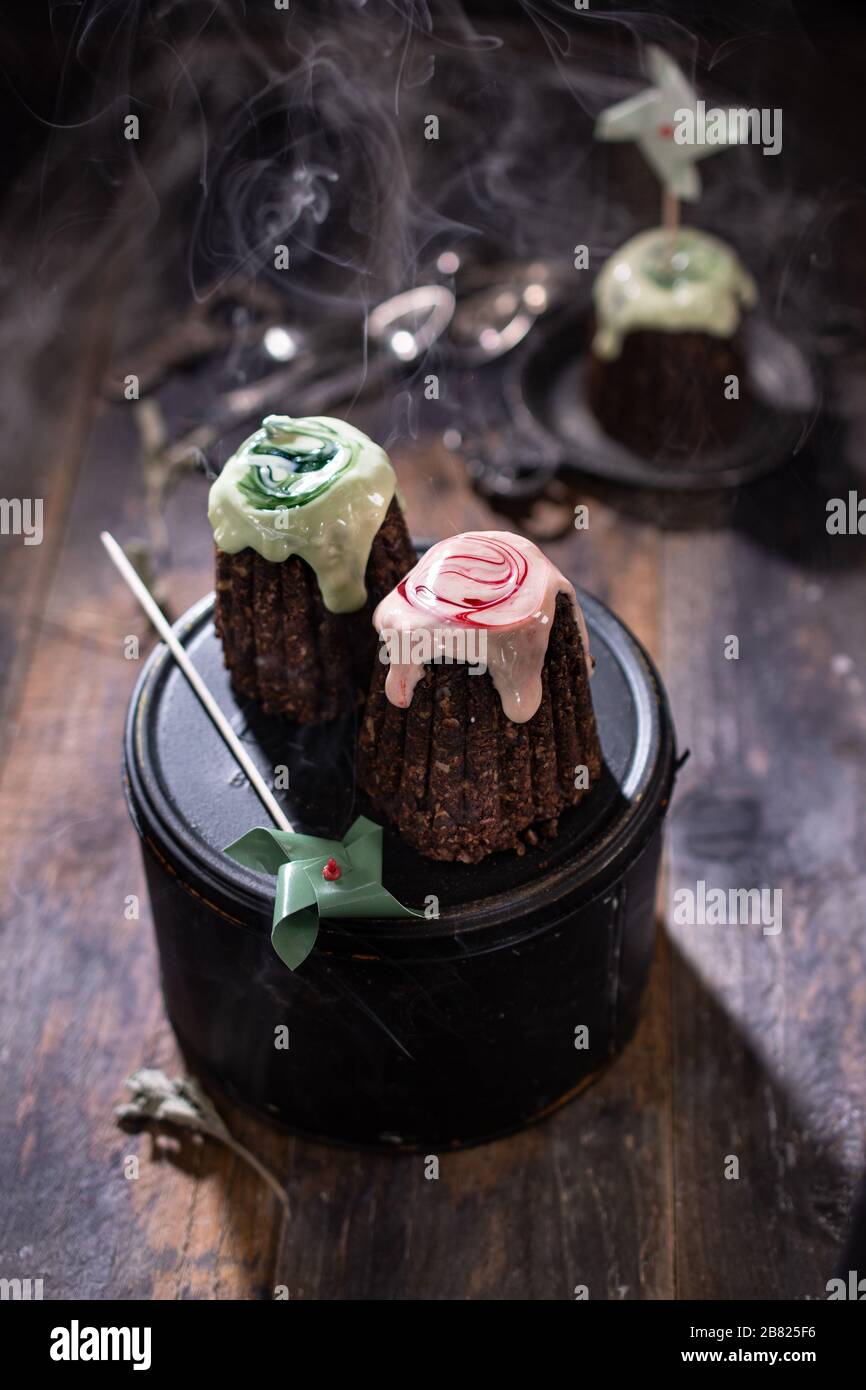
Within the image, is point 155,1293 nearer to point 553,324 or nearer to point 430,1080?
point 430,1080

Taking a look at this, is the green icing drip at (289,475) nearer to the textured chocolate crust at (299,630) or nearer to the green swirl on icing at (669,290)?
the textured chocolate crust at (299,630)

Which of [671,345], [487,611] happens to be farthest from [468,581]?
[671,345]

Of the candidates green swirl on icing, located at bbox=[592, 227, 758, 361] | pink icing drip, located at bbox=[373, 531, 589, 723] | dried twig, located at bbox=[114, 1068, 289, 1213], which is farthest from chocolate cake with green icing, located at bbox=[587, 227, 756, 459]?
dried twig, located at bbox=[114, 1068, 289, 1213]

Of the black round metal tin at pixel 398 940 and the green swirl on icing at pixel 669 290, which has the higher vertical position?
the green swirl on icing at pixel 669 290

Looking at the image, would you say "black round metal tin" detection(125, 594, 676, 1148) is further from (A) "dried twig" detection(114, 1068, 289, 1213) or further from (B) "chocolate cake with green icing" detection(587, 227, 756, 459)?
(B) "chocolate cake with green icing" detection(587, 227, 756, 459)

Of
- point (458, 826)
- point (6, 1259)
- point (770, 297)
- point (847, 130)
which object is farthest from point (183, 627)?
point (847, 130)

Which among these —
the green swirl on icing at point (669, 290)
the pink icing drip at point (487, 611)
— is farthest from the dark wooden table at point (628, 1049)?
the pink icing drip at point (487, 611)
